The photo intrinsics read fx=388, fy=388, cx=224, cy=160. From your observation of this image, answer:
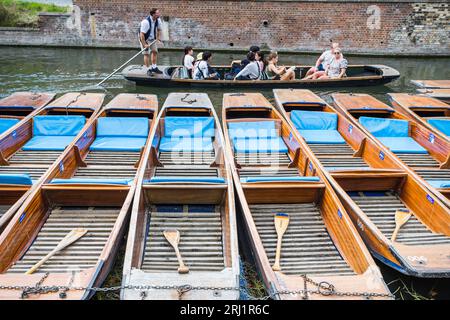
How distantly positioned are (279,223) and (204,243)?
841 mm

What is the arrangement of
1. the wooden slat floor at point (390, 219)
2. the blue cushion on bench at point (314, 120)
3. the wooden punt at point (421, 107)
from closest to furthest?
the wooden slat floor at point (390, 219), the blue cushion on bench at point (314, 120), the wooden punt at point (421, 107)

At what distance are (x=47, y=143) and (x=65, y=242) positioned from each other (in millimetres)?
2632

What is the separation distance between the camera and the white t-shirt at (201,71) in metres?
9.34

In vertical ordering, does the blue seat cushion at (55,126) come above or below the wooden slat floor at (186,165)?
above

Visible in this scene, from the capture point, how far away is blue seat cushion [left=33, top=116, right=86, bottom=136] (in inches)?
243

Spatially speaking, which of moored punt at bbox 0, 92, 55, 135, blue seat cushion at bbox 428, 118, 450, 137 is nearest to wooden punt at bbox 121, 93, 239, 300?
moored punt at bbox 0, 92, 55, 135

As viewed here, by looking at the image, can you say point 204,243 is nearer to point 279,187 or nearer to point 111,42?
point 279,187

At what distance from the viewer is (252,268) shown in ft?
12.8

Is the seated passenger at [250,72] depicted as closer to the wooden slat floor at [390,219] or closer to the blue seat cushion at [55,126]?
the blue seat cushion at [55,126]

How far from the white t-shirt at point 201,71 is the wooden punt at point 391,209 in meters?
4.37

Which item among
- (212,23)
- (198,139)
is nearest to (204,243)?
(198,139)

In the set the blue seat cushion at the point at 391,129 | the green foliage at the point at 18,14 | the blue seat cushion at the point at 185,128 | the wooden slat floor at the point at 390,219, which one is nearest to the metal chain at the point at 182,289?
the wooden slat floor at the point at 390,219

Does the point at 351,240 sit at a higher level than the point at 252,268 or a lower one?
higher
